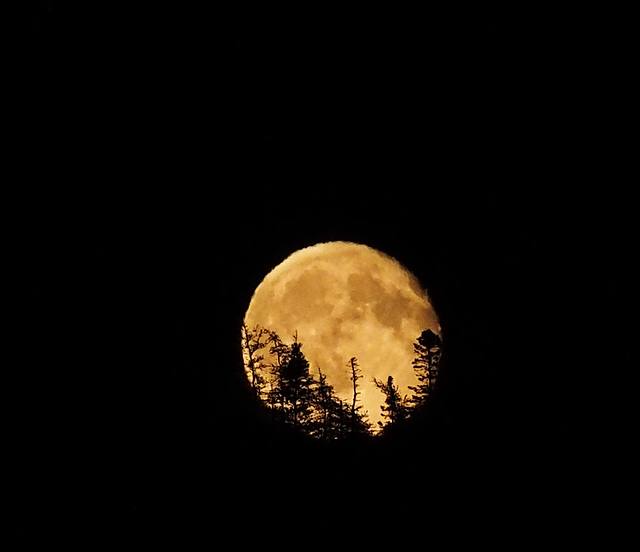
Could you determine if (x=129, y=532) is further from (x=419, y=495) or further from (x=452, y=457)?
(x=452, y=457)

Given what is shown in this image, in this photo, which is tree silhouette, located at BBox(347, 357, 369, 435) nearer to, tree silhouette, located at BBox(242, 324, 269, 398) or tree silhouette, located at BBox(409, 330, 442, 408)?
→ tree silhouette, located at BBox(409, 330, 442, 408)

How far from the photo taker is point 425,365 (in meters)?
2.20

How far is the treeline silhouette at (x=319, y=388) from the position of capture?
218cm

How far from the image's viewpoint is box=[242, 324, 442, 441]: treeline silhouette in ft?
7.14

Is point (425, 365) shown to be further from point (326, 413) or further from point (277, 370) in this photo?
point (277, 370)

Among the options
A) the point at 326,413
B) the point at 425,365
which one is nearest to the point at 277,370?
the point at 326,413

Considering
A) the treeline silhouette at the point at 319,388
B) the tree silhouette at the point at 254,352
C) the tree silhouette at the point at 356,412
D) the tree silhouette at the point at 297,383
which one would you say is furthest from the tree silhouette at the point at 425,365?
the tree silhouette at the point at 254,352

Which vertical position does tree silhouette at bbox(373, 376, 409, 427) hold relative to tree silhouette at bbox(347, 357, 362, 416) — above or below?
below

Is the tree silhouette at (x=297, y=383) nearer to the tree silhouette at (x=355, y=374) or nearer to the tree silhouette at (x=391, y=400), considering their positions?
the tree silhouette at (x=355, y=374)

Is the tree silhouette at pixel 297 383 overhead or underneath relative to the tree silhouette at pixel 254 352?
underneath

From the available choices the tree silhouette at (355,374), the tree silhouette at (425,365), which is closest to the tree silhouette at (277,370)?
the tree silhouette at (355,374)

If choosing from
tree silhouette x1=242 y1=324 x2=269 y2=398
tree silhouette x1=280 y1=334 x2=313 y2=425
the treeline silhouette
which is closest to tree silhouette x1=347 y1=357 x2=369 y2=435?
the treeline silhouette

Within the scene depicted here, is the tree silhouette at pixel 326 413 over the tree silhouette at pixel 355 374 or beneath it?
beneath

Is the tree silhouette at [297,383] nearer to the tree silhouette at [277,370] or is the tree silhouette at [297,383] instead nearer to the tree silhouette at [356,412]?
A: the tree silhouette at [277,370]
